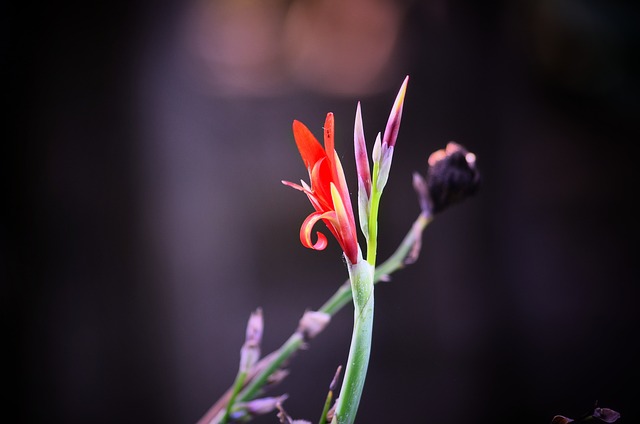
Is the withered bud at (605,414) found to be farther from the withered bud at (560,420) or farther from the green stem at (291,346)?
the green stem at (291,346)

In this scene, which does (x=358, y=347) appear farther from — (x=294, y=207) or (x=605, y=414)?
(x=294, y=207)

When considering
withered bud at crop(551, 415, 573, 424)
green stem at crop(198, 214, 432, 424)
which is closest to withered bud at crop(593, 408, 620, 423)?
withered bud at crop(551, 415, 573, 424)

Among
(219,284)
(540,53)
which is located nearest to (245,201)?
(219,284)

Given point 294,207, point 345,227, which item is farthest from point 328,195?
point 294,207

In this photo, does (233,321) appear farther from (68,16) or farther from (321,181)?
(321,181)

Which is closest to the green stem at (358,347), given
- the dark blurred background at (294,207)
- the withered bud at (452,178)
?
the withered bud at (452,178)

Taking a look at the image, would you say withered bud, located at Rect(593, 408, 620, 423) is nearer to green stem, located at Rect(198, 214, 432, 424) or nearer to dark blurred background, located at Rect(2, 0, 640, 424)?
green stem, located at Rect(198, 214, 432, 424)

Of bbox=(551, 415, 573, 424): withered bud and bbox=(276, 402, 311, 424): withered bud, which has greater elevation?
bbox=(276, 402, 311, 424): withered bud

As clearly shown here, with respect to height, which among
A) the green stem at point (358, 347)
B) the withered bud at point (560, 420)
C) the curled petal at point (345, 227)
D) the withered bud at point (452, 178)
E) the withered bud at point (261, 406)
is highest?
the withered bud at point (452, 178)
